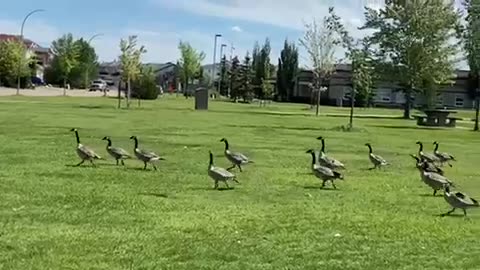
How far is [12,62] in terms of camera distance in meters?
108

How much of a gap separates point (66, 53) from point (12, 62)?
19.9 meters

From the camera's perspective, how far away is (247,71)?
352ft

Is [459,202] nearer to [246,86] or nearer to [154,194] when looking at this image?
[154,194]

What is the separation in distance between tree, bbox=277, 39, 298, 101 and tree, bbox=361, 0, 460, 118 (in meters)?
58.7

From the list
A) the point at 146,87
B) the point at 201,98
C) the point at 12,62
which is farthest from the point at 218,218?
the point at 12,62

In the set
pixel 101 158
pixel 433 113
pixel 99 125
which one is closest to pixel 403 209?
pixel 101 158

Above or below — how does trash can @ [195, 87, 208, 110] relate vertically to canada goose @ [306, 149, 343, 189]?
below

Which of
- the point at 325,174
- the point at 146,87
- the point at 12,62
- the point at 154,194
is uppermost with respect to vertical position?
the point at 12,62

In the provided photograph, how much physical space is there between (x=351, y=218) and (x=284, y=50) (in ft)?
404

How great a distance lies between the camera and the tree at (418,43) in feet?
228

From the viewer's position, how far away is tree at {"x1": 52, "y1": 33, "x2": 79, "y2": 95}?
126m

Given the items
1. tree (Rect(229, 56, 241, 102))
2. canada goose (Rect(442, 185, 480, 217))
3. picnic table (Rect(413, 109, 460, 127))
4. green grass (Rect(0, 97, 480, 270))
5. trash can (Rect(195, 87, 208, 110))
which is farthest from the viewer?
tree (Rect(229, 56, 241, 102))

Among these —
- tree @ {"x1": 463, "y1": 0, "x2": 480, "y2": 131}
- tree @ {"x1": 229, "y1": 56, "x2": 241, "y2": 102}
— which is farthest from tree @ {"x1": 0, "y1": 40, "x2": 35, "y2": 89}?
tree @ {"x1": 463, "y1": 0, "x2": 480, "y2": 131}

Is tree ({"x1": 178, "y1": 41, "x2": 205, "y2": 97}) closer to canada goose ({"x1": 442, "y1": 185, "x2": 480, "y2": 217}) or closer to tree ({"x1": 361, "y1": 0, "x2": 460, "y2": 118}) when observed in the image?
tree ({"x1": 361, "y1": 0, "x2": 460, "y2": 118})
